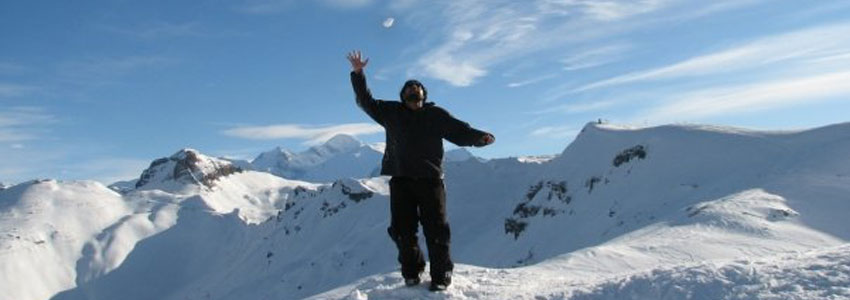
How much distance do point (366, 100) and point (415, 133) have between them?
790 mm

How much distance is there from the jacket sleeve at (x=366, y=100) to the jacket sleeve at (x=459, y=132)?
2.64 feet

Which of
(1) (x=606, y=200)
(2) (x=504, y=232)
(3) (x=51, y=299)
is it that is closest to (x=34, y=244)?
(3) (x=51, y=299)

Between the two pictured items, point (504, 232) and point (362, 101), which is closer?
point (362, 101)

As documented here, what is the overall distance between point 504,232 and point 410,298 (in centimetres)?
8509

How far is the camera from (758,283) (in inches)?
286

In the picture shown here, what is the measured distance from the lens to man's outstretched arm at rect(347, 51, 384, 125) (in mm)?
9367

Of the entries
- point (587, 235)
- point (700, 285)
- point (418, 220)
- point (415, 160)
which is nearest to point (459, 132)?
point (415, 160)

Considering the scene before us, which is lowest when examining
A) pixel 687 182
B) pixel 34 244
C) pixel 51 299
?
pixel 51 299

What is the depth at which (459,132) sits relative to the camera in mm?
9164

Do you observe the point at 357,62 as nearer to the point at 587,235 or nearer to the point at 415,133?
the point at 415,133

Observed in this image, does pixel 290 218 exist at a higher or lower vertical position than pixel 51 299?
higher

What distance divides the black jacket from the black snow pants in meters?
0.16

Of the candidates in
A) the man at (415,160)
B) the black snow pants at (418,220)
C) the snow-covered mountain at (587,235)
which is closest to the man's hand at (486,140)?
the man at (415,160)

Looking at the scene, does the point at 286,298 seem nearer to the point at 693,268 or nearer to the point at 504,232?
the point at 504,232
